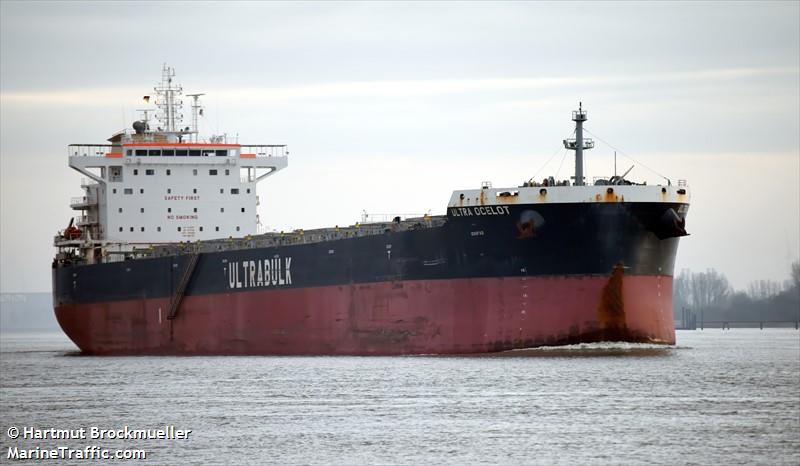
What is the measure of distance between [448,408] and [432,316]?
9.22 meters

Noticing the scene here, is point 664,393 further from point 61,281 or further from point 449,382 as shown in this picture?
point 61,281

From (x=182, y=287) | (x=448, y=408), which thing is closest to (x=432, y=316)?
(x=448, y=408)

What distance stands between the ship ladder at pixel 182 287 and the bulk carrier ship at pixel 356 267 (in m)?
0.05

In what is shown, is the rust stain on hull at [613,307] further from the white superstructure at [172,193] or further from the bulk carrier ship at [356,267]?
the white superstructure at [172,193]

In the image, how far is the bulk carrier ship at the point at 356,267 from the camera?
3019 centimetres

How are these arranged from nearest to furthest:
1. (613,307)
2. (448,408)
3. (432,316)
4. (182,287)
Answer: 1. (448,408)
2. (613,307)
3. (432,316)
4. (182,287)

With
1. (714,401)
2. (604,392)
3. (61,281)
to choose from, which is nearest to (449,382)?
(604,392)

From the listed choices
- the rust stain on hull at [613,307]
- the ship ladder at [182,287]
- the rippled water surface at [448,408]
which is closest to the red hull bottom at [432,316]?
the rust stain on hull at [613,307]

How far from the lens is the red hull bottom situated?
30203 millimetres

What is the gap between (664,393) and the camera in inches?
939

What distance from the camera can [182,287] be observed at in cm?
3919

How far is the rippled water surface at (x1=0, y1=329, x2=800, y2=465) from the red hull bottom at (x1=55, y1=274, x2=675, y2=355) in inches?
19.5

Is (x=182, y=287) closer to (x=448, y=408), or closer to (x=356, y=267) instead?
(x=356, y=267)

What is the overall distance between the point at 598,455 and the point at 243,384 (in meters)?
11.1
